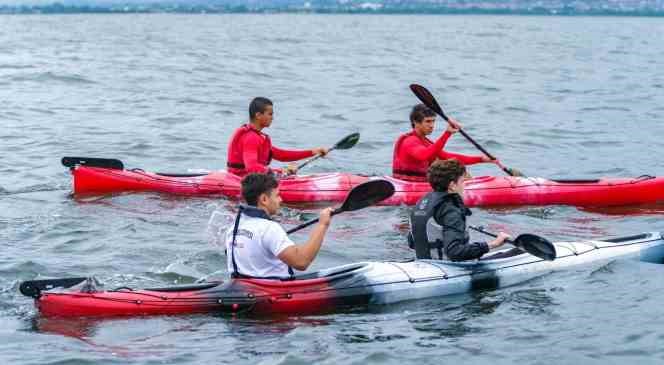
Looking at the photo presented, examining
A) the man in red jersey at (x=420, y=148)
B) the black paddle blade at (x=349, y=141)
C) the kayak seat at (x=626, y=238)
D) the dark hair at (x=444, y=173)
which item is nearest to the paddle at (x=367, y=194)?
the dark hair at (x=444, y=173)

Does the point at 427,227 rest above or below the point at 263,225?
below

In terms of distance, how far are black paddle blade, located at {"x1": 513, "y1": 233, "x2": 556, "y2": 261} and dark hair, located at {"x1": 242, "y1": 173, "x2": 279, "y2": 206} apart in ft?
7.48

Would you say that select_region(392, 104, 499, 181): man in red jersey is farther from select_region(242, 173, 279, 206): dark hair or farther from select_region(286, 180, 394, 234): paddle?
select_region(242, 173, 279, 206): dark hair

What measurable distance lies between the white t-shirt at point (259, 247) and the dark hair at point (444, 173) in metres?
1.34

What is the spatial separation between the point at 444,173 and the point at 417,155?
12.6 feet


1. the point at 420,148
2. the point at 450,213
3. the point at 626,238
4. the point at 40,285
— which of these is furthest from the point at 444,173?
the point at 420,148

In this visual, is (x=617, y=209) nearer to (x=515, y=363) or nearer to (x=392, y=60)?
(x=515, y=363)

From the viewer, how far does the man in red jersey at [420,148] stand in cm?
1174

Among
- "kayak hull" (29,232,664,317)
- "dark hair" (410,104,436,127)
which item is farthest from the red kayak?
"kayak hull" (29,232,664,317)

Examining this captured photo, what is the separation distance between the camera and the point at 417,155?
11945 mm

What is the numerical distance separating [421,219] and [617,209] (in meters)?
5.29

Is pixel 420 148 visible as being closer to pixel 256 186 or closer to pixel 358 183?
pixel 358 183

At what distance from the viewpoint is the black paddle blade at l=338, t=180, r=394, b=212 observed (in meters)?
8.35

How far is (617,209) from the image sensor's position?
12.8 meters
